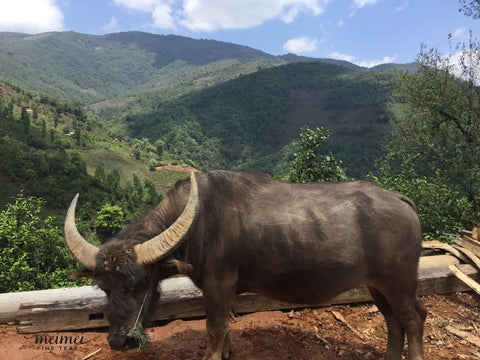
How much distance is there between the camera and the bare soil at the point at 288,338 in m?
4.62

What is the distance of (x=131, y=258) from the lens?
3.50m

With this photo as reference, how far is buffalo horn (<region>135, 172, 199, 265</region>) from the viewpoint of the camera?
3348mm

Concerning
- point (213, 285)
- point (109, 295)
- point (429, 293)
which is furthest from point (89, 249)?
point (429, 293)

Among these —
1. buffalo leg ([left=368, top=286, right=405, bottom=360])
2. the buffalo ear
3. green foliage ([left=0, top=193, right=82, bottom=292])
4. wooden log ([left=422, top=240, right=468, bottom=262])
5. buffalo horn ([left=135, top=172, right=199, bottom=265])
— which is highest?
buffalo horn ([left=135, top=172, right=199, bottom=265])

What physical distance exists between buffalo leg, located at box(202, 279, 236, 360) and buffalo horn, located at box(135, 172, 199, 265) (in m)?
0.82

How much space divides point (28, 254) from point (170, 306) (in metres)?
5.38

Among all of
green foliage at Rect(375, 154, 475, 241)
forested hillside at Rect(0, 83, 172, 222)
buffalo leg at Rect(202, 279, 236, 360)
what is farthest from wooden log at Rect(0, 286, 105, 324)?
forested hillside at Rect(0, 83, 172, 222)

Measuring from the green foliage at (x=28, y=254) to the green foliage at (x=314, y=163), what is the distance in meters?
7.33

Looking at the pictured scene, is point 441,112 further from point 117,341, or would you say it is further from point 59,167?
point 59,167

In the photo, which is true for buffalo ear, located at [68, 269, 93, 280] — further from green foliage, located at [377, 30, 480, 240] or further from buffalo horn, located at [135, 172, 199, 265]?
green foliage, located at [377, 30, 480, 240]

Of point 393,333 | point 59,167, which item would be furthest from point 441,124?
point 59,167

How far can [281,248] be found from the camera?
3861mm

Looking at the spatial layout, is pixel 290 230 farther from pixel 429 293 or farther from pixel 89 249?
pixel 429 293

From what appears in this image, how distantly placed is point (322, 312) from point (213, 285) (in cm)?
279
